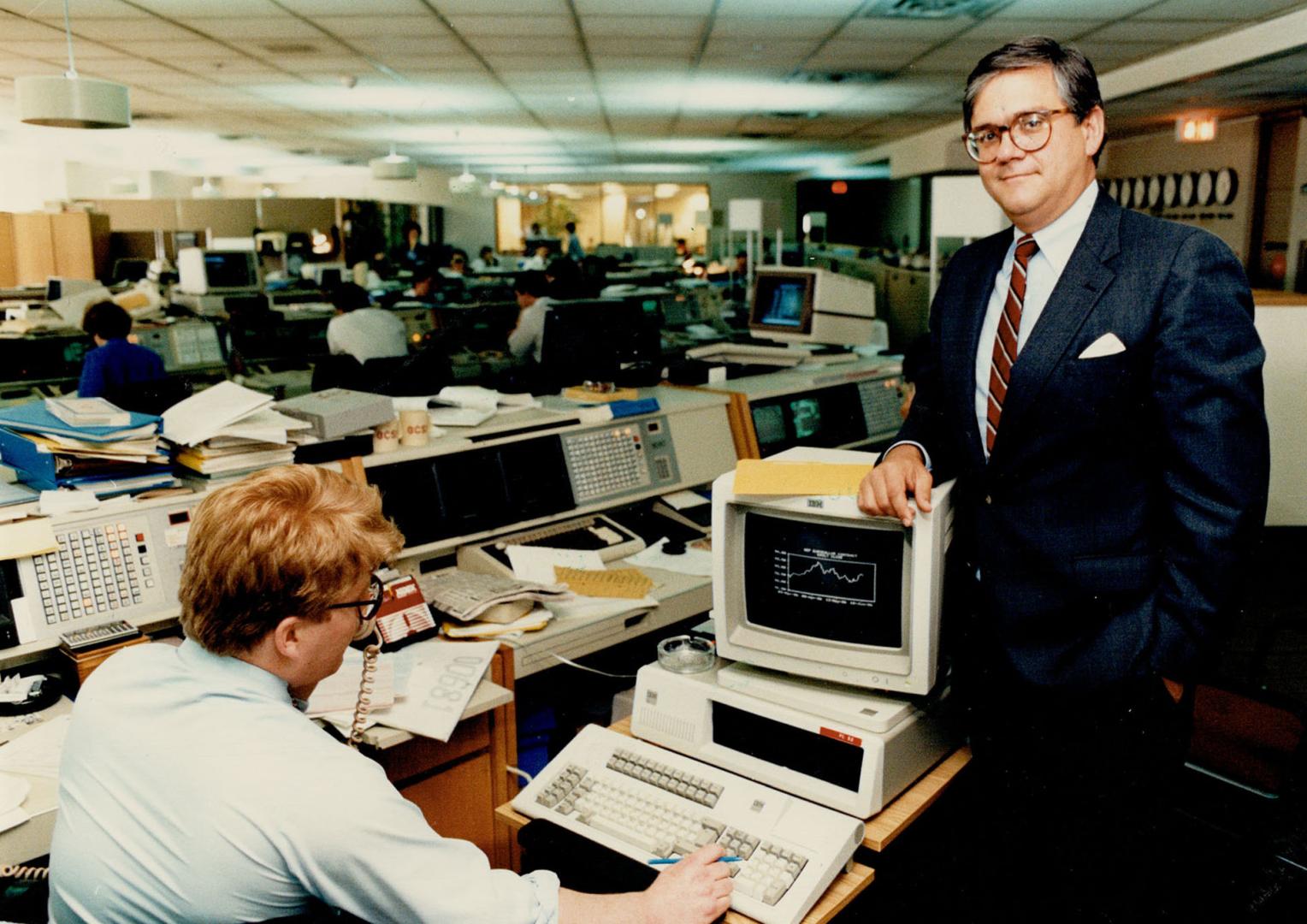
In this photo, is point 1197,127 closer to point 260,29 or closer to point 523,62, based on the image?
point 523,62

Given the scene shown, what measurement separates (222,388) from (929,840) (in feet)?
6.37

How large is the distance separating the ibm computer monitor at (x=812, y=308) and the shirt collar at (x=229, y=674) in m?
3.19

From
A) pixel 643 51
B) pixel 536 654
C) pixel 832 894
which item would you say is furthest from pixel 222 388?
pixel 643 51

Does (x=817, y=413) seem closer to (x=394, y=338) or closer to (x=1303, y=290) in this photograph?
(x=394, y=338)

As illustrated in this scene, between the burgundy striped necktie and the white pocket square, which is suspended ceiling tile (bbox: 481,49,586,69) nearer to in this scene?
the burgundy striped necktie

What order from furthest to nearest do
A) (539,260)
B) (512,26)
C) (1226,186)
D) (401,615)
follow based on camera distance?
(539,260)
(1226,186)
(512,26)
(401,615)

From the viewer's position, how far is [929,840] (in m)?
2.23

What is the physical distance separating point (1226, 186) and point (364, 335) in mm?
8252

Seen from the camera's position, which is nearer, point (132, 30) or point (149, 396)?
point (149, 396)

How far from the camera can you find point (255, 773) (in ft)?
3.32

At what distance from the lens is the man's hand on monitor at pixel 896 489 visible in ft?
4.80

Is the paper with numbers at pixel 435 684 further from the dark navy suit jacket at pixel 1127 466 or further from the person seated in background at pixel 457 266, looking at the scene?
the person seated in background at pixel 457 266

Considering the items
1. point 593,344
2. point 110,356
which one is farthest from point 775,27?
point 110,356

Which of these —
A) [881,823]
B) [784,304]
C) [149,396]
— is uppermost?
[784,304]
